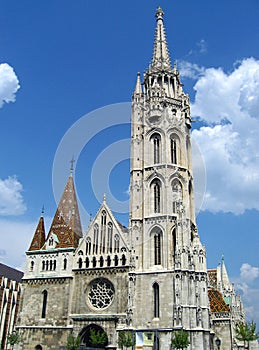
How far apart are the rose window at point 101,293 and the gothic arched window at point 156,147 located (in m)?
14.4

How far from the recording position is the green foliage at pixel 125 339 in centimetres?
3481

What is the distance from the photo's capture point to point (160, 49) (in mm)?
54781

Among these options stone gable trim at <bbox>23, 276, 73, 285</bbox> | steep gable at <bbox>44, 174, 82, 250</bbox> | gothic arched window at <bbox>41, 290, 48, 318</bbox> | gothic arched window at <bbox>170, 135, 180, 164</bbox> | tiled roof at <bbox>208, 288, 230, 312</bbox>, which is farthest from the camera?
gothic arched window at <bbox>170, 135, 180, 164</bbox>

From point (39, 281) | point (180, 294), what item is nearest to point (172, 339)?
point (180, 294)

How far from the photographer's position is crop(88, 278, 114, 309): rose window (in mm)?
39312

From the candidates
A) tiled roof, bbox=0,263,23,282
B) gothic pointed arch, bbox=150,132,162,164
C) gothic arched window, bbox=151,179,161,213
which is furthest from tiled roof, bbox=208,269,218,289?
tiled roof, bbox=0,263,23,282

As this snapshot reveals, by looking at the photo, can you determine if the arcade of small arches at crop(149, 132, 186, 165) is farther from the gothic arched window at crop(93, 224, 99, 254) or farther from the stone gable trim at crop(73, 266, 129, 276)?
the stone gable trim at crop(73, 266, 129, 276)

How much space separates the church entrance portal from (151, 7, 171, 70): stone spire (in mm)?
32696

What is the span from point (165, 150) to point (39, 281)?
64.5 ft

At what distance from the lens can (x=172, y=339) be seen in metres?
35.1

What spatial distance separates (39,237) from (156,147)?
16.9 metres

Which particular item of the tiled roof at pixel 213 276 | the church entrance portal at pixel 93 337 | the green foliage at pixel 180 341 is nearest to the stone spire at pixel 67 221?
the church entrance portal at pixel 93 337

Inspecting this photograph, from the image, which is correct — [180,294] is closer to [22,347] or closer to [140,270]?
[140,270]

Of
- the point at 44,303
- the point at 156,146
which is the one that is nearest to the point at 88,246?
the point at 44,303
